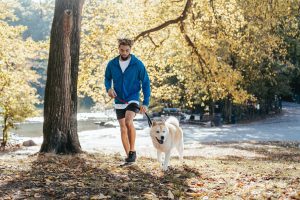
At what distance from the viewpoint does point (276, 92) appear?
41.6 meters

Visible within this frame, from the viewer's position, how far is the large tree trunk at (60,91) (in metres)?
9.22

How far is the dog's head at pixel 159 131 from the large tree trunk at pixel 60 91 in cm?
263

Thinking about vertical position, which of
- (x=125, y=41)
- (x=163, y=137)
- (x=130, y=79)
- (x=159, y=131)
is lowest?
(x=163, y=137)

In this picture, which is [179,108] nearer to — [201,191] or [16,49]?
[16,49]

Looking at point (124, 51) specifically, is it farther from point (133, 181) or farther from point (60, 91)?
point (60, 91)

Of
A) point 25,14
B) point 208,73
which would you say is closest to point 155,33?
point 208,73

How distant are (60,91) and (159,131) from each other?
9.60ft

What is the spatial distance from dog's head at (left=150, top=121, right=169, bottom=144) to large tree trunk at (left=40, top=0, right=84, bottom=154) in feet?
8.62

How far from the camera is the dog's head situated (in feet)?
24.2

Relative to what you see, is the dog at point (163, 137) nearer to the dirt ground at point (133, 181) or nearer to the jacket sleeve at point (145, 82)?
the dirt ground at point (133, 181)

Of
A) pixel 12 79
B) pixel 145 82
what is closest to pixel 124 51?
pixel 145 82

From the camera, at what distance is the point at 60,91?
923cm

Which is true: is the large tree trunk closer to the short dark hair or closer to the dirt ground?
the dirt ground

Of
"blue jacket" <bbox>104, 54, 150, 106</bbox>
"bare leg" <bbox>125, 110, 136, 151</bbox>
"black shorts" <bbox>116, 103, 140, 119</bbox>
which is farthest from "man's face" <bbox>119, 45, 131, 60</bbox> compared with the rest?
"bare leg" <bbox>125, 110, 136, 151</bbox>
